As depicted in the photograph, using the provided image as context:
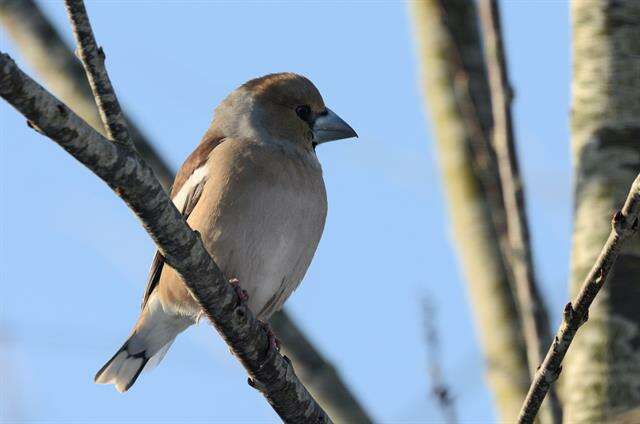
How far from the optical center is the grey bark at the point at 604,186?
4.49 metres

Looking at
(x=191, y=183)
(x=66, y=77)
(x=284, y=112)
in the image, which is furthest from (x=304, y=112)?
(x=66, y=77)

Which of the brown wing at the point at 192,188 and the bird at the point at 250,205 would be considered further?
the brown wing at the point at 192,188

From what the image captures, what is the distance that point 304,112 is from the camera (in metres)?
5.57

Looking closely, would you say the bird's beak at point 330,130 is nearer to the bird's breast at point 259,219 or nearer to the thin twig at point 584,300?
the bird's breast at point 259,219

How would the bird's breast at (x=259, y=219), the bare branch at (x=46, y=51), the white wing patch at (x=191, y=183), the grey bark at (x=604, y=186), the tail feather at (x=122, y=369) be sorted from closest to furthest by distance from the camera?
1. the grey bark at (x=604, y=186)
2. the bird's breast at (x=259, y=219)
3. the white wing patch at (x=191, y=183)
4. the tail feather at (x=122, y=369)
5. the bare branch at (x=46, y=51)

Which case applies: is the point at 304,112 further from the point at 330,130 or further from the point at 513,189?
the point at 513,189

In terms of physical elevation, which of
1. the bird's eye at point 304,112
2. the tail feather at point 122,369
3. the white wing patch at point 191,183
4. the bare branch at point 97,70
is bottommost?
the tail feather at point 122,369

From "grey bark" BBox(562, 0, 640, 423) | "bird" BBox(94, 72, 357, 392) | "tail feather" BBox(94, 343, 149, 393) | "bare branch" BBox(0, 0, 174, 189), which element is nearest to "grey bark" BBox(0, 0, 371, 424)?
"bare branch" BBox(0, 0, 174, 189)

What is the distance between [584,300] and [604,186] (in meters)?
1.77

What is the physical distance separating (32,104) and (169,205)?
23.1 inches

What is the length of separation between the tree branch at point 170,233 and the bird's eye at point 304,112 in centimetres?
183

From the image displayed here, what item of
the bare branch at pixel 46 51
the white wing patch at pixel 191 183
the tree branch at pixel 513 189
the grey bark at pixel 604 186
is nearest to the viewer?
the tree branch at pixel 513 189

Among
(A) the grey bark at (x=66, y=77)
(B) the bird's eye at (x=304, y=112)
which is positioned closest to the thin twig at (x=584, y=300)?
(A) the grey bark at (x=66, y=77)

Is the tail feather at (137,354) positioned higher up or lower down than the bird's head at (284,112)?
lower down
